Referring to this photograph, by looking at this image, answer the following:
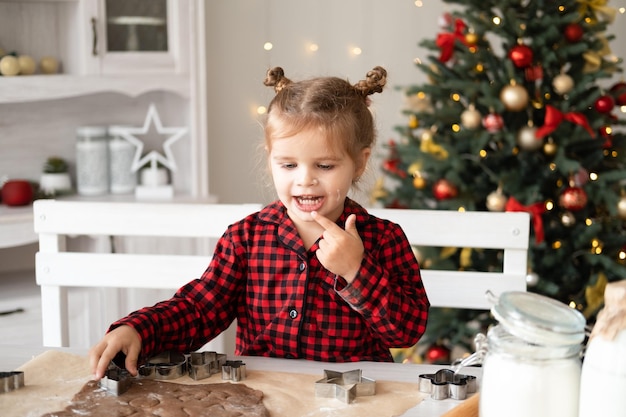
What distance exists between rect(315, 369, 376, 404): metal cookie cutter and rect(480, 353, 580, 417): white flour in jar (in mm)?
298

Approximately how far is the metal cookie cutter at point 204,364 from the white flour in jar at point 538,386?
1.58 feet

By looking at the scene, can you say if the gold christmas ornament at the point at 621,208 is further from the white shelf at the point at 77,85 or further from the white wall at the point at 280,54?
the white shelf at the point at 77,85

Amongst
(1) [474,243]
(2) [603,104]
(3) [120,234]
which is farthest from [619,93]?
(3) [120,234]

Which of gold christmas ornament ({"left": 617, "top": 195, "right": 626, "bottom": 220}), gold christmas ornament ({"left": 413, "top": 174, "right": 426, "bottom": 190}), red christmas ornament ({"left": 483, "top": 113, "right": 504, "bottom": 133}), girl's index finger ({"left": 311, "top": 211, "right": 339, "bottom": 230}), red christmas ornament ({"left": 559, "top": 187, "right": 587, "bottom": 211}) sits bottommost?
gold christmas ornament ({"left": 617, "top": 195, "right": 626, "bottom": 220})

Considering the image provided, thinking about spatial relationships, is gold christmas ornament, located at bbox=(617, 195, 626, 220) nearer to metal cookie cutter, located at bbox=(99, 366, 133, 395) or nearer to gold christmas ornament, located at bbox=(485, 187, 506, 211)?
gold christmas ornament, located at bbox=(485, 187, 506, 211)

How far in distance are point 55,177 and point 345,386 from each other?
212 centimetres

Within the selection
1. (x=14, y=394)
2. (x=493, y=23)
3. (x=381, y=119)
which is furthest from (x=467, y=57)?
(x=14, y=394)

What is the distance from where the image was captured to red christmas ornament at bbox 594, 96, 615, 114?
8.47 feet

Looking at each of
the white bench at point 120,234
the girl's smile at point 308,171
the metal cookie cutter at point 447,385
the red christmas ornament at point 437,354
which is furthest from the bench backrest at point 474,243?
the red christmas ornament at point 437,354

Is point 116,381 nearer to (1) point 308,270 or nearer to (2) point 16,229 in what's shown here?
(1) point 308,270

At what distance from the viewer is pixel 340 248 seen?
4.14 feet

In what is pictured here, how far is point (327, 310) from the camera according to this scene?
1459mm

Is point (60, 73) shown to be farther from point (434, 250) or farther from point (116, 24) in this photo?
point (434, 250)

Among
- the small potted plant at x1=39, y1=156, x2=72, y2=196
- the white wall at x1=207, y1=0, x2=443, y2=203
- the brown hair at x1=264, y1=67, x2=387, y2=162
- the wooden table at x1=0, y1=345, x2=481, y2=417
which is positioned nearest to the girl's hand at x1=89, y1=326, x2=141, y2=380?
the wooden table at x1=0, y1=345, x2=481, y2=417
